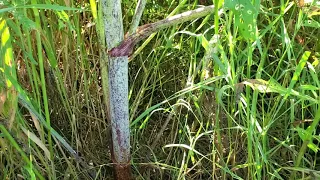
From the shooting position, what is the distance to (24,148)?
808mm

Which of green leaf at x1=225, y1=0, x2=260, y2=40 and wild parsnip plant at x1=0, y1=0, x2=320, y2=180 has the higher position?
green leaf at x1=225, y1=0, x2=260, y2=40

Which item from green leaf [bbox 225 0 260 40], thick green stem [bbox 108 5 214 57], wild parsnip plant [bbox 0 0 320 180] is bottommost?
wild parsnip plant [bbox 0 0 320 180]

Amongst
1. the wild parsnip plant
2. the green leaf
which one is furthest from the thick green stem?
the green leaf

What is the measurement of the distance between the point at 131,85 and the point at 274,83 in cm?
42

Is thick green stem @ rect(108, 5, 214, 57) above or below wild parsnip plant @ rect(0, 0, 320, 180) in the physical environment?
above

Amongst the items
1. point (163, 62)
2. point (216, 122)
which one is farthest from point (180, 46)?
point (216, 122)

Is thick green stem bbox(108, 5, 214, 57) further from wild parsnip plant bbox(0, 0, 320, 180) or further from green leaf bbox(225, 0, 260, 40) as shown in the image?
green leaf bbox(225, 0, 260, 40)

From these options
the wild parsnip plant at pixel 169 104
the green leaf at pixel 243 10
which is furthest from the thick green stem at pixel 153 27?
the green leaf at pixel 243 10

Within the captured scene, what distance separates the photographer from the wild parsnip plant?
2.70 ft

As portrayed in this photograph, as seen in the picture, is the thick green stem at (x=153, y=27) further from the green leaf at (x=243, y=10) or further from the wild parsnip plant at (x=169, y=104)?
the green leaf at (x=243, y=10)

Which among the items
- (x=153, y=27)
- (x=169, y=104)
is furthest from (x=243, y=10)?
(x=169, y=104)

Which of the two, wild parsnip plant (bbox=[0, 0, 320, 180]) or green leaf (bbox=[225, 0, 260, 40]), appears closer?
green leaf (bbox=[225, 0, 260, 40])

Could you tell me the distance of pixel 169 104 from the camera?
0.93 meters

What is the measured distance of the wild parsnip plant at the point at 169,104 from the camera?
0.82 metres
